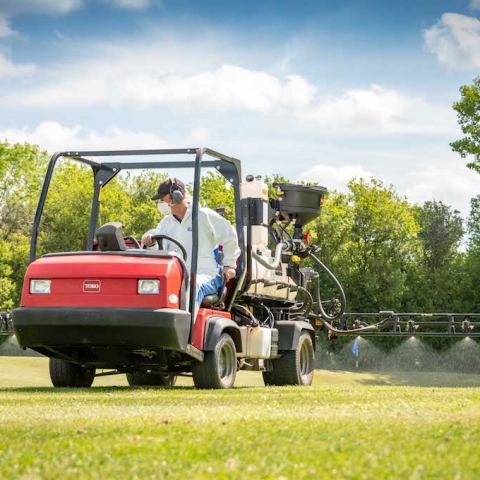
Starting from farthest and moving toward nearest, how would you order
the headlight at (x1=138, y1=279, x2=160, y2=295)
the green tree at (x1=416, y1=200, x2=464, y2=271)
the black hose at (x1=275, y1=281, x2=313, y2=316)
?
the green tree at (x1=416, y1=200, x2=464, y2=271)
the black hose at (x1=275, y1=281, x2=313, y2=316)
the headlight at (x1=138, y1=279, x2=160, y2=295)

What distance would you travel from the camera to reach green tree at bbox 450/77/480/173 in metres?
37.9

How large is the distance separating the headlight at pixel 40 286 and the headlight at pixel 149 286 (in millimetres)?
1026

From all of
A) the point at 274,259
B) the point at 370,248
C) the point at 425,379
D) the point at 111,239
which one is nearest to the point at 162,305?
the point at 111,239

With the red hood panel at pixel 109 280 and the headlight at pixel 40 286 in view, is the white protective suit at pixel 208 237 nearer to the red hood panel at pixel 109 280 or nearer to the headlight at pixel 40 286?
the red hood panel at pixel 109 280

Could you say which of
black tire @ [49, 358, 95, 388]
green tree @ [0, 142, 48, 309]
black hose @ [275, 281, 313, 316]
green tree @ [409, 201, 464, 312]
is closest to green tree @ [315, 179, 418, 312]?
green tree @ [409, 201, 464, 312]

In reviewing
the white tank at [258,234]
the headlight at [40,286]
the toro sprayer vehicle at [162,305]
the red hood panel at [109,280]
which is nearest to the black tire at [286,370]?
the toro sprayer vehicle at [162,305]

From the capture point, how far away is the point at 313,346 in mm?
15422

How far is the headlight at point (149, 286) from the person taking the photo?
35.8 feet

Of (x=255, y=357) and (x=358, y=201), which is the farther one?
(x=358, y=201)

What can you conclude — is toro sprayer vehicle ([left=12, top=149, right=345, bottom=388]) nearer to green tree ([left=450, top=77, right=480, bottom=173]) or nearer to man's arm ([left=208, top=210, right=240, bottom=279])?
man's arm ([left=208, top=210, right=240, bottom=279])

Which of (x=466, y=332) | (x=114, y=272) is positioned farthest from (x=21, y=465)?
(x=466, y=332)

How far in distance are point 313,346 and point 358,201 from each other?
36120 millimetres

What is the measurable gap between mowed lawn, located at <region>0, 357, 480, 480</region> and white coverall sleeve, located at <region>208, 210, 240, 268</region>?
11.3 ft

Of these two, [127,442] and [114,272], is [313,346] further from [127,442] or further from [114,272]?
[127,442]
